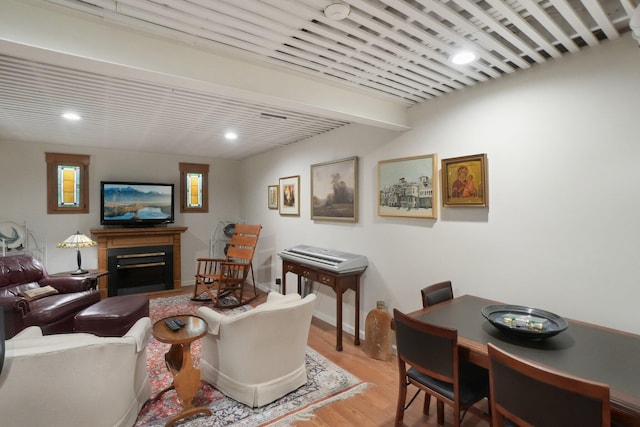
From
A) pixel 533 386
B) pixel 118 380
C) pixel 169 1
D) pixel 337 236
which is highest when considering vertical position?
pixel 169 1

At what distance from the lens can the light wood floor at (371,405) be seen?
7.14 feet

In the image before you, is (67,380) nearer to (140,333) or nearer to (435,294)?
(140,333)

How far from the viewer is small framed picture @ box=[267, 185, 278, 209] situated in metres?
5.24

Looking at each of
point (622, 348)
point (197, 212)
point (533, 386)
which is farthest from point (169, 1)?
point (197, 212)

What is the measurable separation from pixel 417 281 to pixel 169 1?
284cm

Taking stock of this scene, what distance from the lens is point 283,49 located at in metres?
1.94

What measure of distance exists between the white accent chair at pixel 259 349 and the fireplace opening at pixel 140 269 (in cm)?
360

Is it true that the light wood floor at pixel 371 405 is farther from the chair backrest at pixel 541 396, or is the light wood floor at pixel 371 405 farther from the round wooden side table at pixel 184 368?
the chair backrest at pixel 541 396

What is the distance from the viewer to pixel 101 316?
2.99 m

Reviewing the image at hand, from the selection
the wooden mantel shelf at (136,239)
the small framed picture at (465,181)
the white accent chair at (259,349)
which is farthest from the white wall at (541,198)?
the wooden mantel shelf at (136,239)

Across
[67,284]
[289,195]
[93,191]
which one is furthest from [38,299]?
[289,195]

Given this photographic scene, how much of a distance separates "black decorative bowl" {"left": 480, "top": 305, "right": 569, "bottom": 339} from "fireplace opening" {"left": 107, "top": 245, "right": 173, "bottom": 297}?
5336 millimetres

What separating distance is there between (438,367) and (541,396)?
0.52 meters

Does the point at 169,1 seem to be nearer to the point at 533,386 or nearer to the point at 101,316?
the point at 533,386
